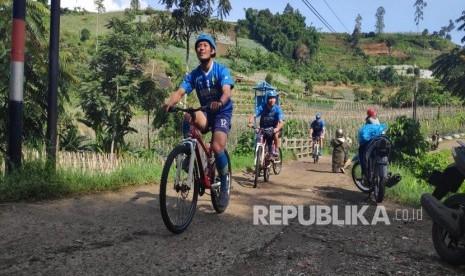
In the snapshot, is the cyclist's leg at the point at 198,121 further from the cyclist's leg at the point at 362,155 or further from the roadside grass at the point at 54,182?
the cyclist's leg at the point at 362,155

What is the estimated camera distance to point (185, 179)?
4.25 m

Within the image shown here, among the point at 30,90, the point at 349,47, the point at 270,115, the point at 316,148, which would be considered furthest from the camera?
the point at 349,47

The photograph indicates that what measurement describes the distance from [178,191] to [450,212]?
2380 mm

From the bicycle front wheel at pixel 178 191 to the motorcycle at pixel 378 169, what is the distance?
3726 millimetres

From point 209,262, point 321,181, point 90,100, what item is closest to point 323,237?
point 209,262

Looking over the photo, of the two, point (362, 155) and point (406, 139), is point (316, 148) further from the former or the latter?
point (362, 155)

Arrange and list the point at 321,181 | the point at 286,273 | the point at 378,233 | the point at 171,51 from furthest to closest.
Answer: the point at 171,51 < the point at 321,181 < the point at 378,233 < the point at 286,273

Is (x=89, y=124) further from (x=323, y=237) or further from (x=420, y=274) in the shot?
(x=420, y=274)

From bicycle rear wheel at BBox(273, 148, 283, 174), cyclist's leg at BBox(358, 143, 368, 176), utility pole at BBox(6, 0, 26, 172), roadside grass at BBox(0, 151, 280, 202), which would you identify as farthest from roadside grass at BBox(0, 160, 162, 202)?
cyclist's leg at BBox(358, 143, 368, 176)

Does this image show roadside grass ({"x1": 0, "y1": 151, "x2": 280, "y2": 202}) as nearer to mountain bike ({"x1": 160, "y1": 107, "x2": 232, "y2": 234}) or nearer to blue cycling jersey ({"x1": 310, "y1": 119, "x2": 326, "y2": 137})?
mountain bike ({"x1": 160, "y1": 107, "x2": 232, "y2": 234})

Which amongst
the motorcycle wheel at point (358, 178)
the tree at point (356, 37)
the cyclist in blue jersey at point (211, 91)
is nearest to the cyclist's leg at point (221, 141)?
the cyclist in blue jersey at point (211, 91)

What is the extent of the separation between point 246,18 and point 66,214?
390 feet

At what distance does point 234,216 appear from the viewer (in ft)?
16.3

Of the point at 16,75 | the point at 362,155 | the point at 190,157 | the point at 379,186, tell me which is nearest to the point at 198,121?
the point at 190,157
